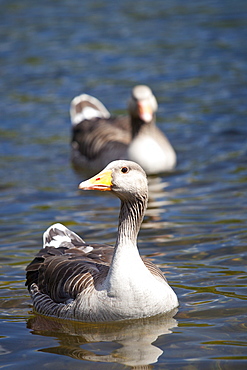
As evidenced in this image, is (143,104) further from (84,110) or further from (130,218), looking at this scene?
(130,218)

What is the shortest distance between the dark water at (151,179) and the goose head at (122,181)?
4.24 feet

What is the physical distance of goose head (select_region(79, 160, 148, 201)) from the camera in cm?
716

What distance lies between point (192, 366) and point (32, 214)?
18.2 feet

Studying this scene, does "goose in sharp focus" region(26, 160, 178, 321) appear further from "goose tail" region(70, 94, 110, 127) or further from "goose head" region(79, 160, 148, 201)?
"goose tail" region(70, 94, 110, 127)

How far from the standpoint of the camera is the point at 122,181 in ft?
23.5

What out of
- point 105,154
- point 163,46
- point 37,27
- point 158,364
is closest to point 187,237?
point 158,364

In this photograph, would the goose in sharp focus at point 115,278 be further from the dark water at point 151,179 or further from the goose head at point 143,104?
the goose head at point 143,104

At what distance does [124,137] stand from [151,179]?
1771 millimetres

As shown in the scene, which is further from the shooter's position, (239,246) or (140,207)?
(239,246)

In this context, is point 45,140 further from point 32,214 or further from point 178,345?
point 178,345

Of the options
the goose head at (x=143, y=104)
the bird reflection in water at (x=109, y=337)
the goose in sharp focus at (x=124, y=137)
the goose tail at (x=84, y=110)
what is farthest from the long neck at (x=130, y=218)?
the goose tail at (x=84, y=110)

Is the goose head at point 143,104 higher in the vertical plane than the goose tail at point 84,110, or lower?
lower

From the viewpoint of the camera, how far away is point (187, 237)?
33.0ft

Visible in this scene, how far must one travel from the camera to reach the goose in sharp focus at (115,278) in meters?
7.15
